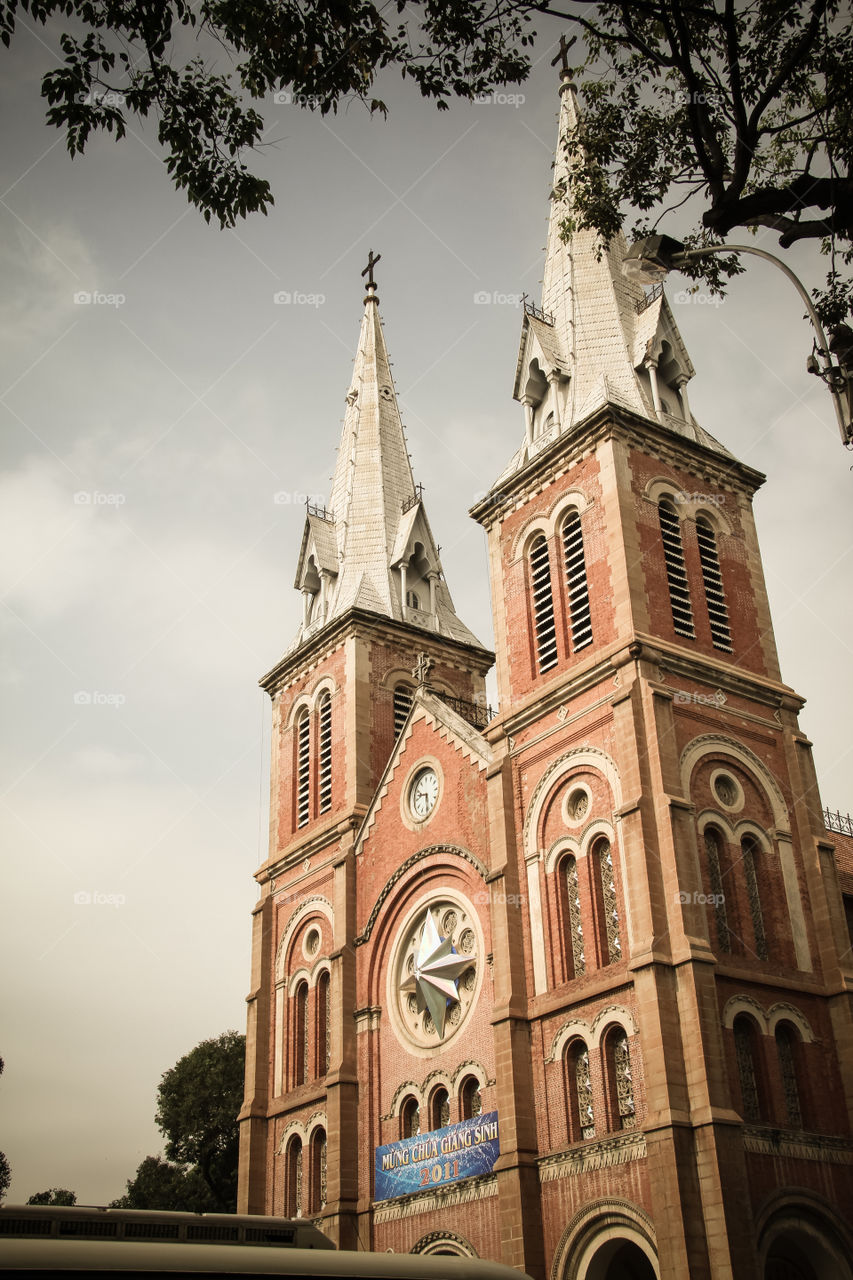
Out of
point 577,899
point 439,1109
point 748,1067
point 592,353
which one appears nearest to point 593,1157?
point 748,1067

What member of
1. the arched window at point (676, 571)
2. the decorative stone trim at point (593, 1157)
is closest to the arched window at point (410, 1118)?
the decorative stone trim at point (593, 1157)

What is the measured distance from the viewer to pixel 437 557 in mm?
42938

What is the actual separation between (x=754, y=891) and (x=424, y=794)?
9.72 m

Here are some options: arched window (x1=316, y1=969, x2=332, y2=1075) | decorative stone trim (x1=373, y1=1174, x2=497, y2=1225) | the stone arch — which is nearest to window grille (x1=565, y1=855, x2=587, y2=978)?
the stone arch

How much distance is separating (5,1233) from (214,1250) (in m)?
1.83

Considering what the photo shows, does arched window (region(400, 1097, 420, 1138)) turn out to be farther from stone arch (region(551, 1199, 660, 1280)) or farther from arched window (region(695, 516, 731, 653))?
arched window (region(695, 516, 731, 653))

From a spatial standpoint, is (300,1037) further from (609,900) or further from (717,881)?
(717,881)

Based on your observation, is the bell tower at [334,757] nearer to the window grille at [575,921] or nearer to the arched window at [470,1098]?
the arched window at [470,1098]

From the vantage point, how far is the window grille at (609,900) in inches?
1029

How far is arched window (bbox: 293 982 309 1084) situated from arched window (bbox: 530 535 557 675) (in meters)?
12.2

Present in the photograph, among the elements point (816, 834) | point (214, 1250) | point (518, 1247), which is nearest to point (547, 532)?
point (816, 834)

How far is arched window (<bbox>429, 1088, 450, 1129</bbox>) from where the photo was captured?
96.9 feet

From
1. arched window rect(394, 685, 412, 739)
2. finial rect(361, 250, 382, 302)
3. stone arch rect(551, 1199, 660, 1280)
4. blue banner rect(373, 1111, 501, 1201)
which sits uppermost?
finial rect(361, 250, 382, 302)

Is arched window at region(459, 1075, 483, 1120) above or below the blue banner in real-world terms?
above
